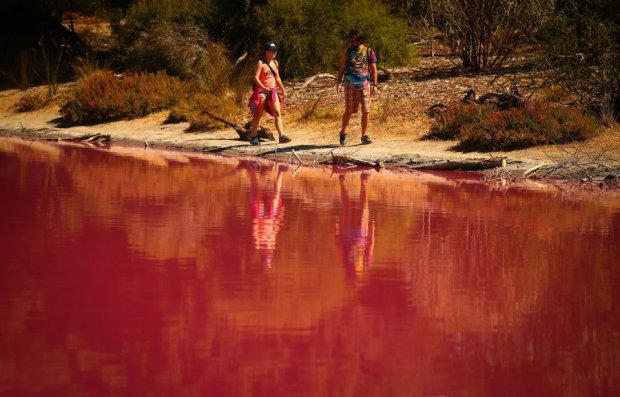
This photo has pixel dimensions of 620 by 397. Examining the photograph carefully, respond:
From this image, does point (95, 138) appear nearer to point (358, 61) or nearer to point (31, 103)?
point (31, 103)

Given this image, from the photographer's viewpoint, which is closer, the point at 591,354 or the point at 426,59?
the point at 591,354

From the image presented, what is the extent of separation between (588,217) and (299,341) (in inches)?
279

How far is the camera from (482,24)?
92.7ft

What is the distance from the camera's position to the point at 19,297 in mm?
8328

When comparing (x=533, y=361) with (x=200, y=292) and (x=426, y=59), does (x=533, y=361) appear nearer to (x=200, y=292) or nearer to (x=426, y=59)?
(x=200, y=292)

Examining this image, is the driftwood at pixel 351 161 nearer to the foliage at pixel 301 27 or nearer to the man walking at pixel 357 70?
the man walking at pixel 357 70

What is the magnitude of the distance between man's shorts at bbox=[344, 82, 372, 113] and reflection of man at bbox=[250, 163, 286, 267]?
2713 mm

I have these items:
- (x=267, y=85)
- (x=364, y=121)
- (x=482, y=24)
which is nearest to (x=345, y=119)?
(x=364, y=121)

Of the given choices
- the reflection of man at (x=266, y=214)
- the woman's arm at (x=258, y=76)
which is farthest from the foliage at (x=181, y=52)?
the reflection of man at (x=266, y=214)

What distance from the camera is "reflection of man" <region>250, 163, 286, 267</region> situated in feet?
Answer: 35.6

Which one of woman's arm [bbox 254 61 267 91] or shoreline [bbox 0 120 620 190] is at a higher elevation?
woman's arm [bbox 254 61 267 91]

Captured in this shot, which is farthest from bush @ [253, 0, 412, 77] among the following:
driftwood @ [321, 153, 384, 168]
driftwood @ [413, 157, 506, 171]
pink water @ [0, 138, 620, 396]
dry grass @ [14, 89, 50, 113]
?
pink water @ [0, 138, 620, 396]

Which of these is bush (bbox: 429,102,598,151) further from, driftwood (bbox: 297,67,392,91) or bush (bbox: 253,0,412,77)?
bush (bbox: 253,0,412,77)

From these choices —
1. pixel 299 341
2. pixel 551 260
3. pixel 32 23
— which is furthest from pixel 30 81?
pixel 299 341
